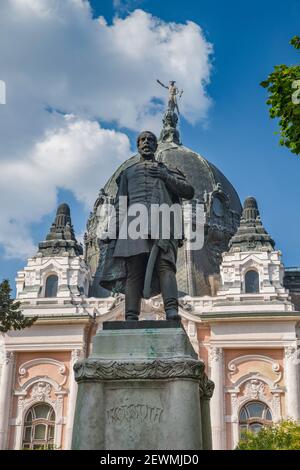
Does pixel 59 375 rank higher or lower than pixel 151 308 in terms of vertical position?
lower

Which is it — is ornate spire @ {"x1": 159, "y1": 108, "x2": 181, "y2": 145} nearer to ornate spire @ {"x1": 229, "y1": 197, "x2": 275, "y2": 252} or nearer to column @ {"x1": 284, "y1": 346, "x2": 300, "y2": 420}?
ornate spire @ {"x1": 229, "y1": 197, "x2": 275, "y2": 252}

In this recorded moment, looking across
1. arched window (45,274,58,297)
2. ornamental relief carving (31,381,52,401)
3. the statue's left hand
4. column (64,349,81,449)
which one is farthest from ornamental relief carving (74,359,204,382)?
arched window (45,274,58,297)

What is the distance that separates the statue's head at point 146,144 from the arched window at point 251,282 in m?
28.1

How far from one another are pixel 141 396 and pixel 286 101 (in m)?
6.70

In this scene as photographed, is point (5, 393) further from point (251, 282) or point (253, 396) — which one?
point (251, 282)

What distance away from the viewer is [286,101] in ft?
38.4

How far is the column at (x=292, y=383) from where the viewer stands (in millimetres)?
31891

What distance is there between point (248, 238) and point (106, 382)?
104 feet

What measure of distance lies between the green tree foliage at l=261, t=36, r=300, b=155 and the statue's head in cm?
347

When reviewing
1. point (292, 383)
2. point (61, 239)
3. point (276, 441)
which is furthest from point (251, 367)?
point (61, 239)

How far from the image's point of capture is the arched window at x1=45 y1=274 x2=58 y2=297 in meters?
37.2

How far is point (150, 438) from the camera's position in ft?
22.6
